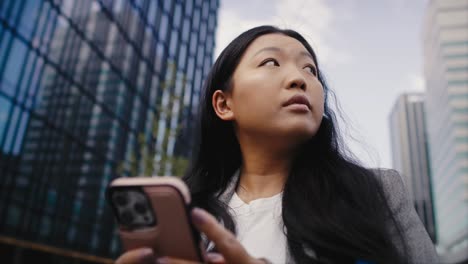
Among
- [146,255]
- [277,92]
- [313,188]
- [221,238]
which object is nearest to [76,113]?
[277,92]

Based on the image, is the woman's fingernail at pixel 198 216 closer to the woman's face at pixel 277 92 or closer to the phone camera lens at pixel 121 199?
the phone camera lens at pixel 121 199

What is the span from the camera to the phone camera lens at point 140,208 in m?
0.97

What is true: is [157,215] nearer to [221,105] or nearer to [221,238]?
[221,238]

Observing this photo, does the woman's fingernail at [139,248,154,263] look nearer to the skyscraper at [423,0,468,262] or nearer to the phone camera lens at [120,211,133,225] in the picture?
the phone camera lens at [120,211,133,225]

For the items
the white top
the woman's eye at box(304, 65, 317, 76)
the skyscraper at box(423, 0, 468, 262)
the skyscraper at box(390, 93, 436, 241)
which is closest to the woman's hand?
the white top

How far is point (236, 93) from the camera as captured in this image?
61.4 inches

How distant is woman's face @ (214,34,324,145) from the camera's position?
140 cm

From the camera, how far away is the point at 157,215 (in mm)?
959

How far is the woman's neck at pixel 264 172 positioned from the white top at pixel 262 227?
0.24ft

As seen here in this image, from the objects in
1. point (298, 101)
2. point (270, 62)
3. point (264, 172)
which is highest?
point (270, 62)

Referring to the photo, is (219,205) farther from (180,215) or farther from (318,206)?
(180,215)

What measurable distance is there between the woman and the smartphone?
0.13ft

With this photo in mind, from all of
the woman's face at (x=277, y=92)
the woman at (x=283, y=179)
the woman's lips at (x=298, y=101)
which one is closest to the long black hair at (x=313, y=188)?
the woman at (x=283, y=179)

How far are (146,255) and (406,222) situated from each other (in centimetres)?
79
